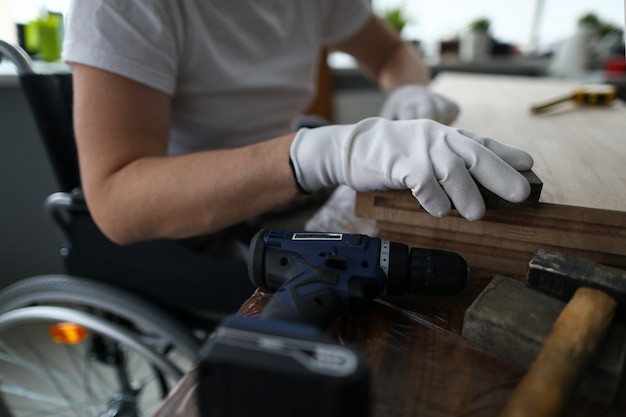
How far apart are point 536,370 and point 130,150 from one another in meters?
0.58

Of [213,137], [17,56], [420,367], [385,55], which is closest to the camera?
[420,367]

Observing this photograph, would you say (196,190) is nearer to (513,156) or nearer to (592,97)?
(513,156)

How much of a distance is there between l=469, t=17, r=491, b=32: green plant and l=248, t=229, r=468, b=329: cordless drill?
2.52 meters

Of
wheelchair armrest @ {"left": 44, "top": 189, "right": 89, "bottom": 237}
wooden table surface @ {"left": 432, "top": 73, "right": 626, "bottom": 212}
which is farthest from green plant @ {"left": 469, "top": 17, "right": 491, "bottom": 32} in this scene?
wheelchair armrest @ {"left": 44, "top": 189, "right": 89, "bottom": 237}

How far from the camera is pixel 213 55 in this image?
833 mm

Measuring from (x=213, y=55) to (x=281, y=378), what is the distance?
712 mm

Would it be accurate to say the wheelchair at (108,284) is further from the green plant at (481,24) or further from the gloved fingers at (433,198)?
the green plant at (481,24)

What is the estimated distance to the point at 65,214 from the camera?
84 centimetres

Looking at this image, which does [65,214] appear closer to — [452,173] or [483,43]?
[452,173]

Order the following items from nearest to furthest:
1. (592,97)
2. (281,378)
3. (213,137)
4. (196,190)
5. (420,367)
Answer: (281,378), (420,367), (196,190), (213,137), (592,97)

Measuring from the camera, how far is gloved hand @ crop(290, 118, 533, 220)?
484mm

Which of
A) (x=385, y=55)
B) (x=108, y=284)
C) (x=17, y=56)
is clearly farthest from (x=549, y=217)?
(x=385, y=55)

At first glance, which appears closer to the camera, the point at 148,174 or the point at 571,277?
the point at 571,277

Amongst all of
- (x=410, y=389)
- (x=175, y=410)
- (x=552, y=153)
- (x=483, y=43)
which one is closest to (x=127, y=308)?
(x=175, y=410)
